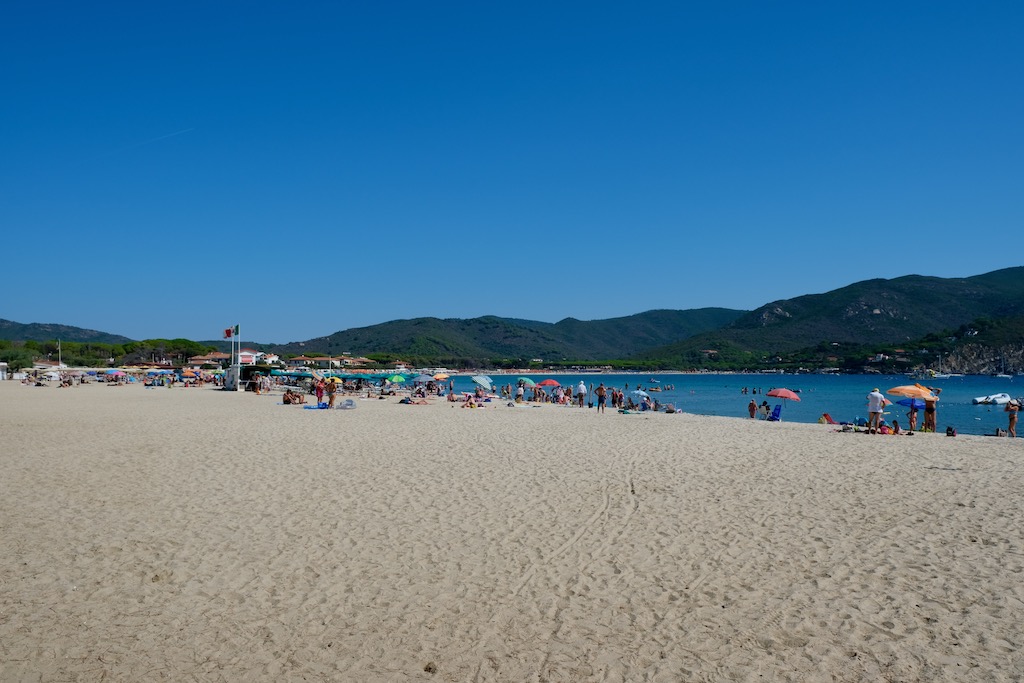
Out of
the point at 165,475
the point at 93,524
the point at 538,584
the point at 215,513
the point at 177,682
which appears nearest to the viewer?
the point at 177,682

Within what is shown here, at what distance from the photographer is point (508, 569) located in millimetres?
5395

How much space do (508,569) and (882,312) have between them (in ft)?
513

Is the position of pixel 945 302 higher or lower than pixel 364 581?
higher

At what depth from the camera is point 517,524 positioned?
6777 mm

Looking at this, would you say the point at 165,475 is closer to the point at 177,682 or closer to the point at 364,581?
the point at 364,581

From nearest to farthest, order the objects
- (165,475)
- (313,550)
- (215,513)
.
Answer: (313,550) → (215,513) → (165,475)

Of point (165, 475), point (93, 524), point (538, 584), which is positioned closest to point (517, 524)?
point (538, 584)

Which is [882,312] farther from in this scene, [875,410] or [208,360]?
[875,410]

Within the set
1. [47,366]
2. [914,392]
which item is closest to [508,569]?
[914,392]

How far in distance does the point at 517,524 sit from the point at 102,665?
3.91 meters

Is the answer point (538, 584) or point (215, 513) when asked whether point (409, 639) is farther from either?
point (215, 513)

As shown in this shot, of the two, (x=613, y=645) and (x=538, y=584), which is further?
(x=538, y=584)

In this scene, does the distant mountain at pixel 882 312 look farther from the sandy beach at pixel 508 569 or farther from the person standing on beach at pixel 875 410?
the sandy beach at pixel 508 569

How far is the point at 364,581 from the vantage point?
5105mm
